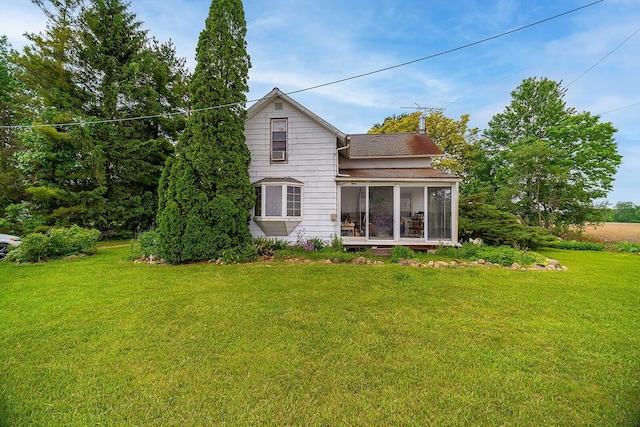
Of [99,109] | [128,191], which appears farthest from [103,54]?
[128,191]

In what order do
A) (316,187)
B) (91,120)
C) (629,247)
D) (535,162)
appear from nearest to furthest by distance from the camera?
(316,187)
(629,247)
(91,120)
(535,162)

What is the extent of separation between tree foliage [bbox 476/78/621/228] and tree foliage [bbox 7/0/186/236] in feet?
76.5

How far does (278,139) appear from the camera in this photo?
31.1ft

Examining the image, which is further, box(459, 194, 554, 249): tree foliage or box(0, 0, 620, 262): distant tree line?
box(459, 194, 554, 249): tree foliage

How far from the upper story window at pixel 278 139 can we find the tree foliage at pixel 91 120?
930 cm

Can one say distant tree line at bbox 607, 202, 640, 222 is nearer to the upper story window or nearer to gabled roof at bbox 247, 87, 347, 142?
gabled roof at bbox 247, 87, 347, 142

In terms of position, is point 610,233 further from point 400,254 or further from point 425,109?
point 400,254

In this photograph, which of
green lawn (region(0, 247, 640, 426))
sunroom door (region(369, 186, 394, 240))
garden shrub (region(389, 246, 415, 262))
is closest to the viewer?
green lawn (region(0, 247, 640, 426))

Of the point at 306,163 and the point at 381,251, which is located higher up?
the point at 306,163

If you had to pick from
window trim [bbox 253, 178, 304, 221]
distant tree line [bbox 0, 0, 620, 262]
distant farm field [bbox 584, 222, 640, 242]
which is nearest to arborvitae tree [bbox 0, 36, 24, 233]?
distant tree line [bbox 0, 0, 620, 262]

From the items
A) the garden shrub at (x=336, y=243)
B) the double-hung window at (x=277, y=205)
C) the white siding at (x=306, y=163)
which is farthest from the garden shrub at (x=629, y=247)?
the double-hung window at (x=277, y=205)

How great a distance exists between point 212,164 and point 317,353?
6.50m

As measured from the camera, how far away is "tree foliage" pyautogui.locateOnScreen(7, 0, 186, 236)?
42.1ft

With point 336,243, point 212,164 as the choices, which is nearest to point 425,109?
point 336,243
